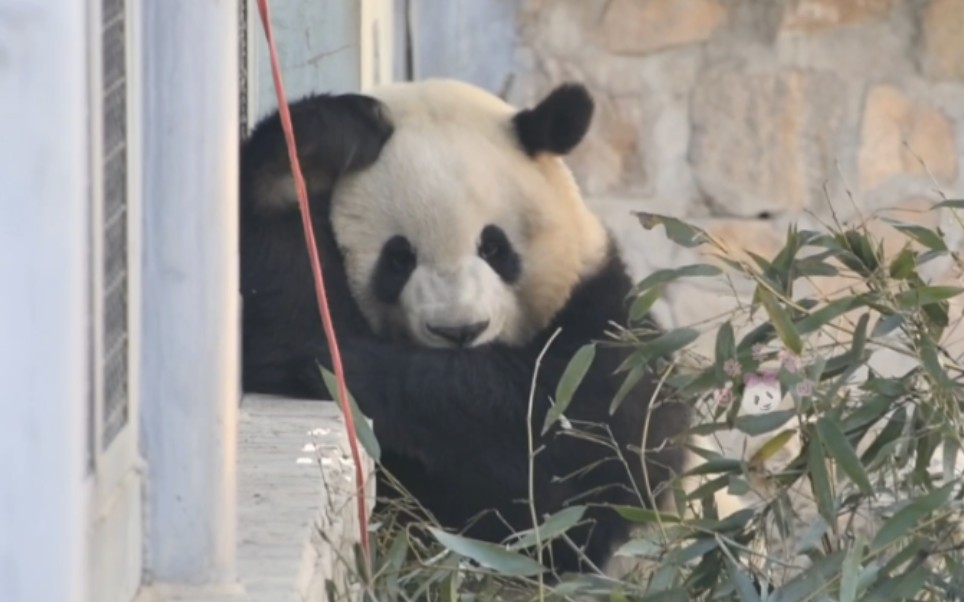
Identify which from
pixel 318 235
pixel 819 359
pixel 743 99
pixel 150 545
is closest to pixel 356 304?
pixel 318 235

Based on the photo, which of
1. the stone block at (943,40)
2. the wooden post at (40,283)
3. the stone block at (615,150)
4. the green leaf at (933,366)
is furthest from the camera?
the stone block at (615,150)

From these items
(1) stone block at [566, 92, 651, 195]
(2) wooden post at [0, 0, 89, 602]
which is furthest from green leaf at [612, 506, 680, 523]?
(1) stone block at [566, 92, 651, 195]

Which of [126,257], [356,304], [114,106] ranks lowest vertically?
[356,304]

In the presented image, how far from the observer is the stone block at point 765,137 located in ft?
12.7

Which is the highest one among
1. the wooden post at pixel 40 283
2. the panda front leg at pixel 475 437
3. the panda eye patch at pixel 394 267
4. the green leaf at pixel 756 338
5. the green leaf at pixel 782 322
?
the wooden post at pixel 40 283

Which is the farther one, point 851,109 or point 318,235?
point 851,109

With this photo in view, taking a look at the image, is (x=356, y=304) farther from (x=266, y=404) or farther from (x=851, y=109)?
(x=851, y=109)

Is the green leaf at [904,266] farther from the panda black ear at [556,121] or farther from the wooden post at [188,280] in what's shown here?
the panda black ear at [556,121]

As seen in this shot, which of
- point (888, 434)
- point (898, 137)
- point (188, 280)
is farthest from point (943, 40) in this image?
point (188, 280)

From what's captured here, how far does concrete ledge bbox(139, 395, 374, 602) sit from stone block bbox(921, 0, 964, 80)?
2233 mm

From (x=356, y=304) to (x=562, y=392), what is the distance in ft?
3.01

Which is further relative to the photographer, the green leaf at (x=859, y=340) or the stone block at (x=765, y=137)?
the stone block at (x=765, y=137)

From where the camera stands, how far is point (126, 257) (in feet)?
4.13

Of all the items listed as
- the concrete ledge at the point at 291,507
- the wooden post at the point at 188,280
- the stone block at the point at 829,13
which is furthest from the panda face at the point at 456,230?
the stone block at the point at 829,13
